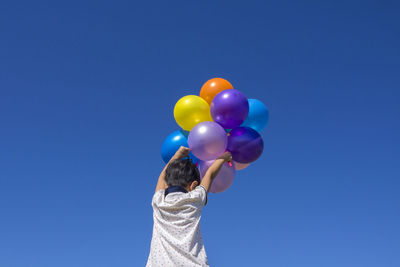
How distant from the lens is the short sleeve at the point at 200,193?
3.52 m

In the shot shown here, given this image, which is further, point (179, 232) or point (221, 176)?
point (221, 176)

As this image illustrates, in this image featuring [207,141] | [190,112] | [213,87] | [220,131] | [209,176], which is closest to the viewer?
[209,176]

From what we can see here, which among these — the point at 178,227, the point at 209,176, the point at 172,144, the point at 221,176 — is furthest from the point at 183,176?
the point at 172,144

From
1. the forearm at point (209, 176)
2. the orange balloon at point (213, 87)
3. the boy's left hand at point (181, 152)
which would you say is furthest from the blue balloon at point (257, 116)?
the forearm at point (209, 176)

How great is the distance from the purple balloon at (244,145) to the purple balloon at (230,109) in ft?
0.49

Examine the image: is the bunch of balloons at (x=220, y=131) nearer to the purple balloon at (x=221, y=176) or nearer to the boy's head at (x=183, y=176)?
the purple balloon at (x=221, y=176)

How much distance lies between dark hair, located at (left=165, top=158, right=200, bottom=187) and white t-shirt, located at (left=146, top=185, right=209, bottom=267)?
6.7 inches

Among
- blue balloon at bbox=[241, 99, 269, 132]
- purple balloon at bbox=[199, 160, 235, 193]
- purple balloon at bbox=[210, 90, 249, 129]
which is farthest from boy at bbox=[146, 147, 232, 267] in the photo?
blue balloon at bbox=[241, 99, 269, 132]

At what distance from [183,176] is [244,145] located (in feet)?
5.21

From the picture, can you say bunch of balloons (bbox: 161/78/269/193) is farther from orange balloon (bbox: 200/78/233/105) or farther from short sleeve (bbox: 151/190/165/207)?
short sleeve (bbox: 151/190/165/207)

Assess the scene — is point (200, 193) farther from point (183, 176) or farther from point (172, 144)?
point (172, 144)

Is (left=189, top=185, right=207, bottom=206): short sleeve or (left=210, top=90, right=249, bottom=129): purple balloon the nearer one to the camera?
(left=189, top=185, right=207, bottom=206): short sleeve

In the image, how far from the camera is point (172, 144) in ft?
18.3

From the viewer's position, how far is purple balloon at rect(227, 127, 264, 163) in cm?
515
